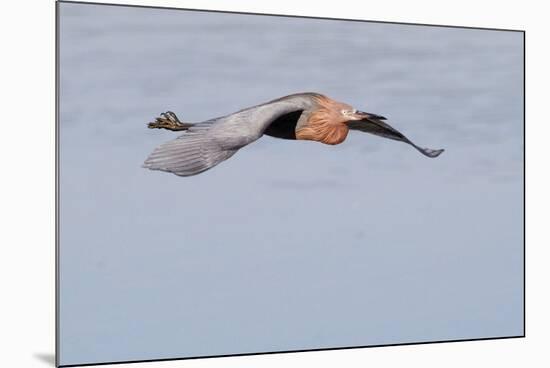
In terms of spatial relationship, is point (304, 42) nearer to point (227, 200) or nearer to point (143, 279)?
point (227, 200)

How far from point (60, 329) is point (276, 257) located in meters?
1.39

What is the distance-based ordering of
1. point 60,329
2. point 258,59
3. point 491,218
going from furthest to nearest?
point 491,218 → point 258,59 → point 60,329

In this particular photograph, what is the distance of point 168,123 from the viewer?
6.79 meters

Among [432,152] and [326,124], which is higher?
[326,124]

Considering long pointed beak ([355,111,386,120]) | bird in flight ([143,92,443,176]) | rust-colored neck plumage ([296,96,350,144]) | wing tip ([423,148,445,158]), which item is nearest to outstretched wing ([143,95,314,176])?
bird in flight ([143,92,443,176])

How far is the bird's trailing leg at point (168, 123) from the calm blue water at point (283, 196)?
1.8 inches

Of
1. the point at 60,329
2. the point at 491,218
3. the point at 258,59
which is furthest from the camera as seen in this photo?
the point at 491,218

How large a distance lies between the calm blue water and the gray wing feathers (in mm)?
55

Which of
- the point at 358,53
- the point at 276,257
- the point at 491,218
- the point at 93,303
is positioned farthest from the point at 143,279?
the point at 491,218

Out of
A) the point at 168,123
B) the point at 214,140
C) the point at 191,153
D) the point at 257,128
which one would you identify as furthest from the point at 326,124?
the point at 168,123

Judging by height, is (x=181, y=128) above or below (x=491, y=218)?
above

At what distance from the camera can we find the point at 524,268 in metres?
7.83

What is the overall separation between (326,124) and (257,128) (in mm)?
475

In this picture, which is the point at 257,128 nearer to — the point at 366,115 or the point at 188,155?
the point at 188,155
